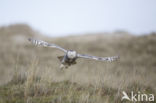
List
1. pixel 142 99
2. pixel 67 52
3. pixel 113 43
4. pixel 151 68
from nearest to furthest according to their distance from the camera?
pixel 67 52 < pixel 142 99 < pixel 151 68 < pixel 113 43

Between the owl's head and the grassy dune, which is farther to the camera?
the grassy dune

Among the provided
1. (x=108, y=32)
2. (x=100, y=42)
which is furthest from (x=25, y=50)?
(x=108, y=32)

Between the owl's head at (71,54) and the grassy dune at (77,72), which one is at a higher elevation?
the owl's head at (71,54)

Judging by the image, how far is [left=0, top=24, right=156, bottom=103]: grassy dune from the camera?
14.3ft

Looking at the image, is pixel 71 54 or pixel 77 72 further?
pixel 77 72

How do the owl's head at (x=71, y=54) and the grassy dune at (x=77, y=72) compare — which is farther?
the grassy dune at (x=77, y=72)

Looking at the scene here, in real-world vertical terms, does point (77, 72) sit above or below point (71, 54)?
below

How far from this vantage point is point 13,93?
4.27 m

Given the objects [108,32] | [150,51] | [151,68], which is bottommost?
[151,68]

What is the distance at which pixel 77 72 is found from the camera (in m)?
13.3

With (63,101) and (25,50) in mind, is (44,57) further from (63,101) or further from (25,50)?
(63,101)

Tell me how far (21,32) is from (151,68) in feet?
72.8

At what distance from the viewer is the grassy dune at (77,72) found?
4359mm

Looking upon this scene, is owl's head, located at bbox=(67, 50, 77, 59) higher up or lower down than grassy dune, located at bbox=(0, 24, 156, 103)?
higher up
